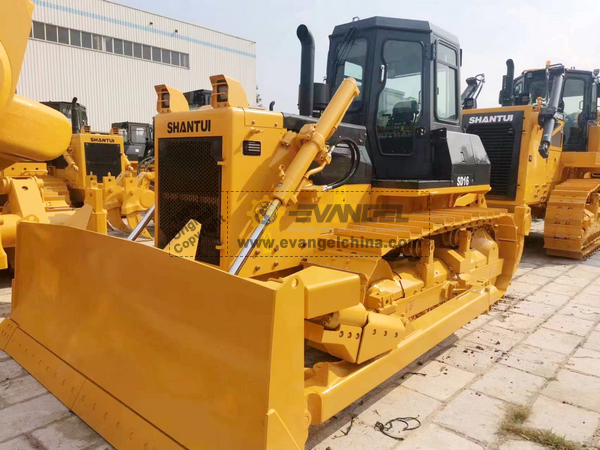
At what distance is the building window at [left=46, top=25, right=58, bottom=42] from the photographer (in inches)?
827

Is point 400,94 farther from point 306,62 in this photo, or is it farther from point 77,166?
point 77,166

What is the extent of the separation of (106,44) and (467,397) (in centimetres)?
2457

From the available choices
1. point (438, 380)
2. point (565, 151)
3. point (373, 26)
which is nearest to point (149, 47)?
point (565, 151)

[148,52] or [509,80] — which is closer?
[509,80]

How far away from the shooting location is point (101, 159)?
11.3 metres

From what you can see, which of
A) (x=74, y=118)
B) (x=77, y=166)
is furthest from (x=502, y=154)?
(x=74, y=118)

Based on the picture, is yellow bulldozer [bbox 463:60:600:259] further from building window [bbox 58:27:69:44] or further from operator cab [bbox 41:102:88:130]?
building window [bbox 58:27:69:44]

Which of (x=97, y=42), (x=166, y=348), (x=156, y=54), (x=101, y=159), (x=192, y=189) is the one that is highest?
(x=156, y=54)

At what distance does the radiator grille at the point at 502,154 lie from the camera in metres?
7.90

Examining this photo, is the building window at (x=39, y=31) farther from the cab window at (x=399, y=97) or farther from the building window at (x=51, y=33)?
the cab window at (x=399, y=97)

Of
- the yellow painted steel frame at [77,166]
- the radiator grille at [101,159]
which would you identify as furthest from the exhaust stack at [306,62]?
the radiator grille at [101,159]

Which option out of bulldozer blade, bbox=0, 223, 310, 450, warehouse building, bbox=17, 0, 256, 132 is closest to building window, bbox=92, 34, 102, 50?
warehouse building, bbox=17, 0, 256, 132

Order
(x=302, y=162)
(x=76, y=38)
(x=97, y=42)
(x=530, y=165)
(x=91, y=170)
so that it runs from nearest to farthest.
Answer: (x=302, y=162) < (x=530, y=165) < (x=91, y=170) < (x=76, y=38) < (x=97, y=42)

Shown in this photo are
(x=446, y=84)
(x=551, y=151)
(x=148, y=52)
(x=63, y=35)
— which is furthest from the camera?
(x=148, y=52)
